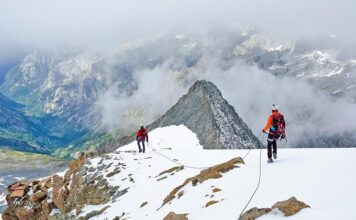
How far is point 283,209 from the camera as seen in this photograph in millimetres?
17031

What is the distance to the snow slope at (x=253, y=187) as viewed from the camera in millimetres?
18234

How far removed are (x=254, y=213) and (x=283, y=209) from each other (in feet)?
4.33

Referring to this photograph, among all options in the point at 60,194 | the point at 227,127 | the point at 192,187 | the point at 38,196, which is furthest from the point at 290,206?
the point at 227,127

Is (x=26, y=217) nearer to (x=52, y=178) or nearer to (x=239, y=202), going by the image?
(x=52, y=178)

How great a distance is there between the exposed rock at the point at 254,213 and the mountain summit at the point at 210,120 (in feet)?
158

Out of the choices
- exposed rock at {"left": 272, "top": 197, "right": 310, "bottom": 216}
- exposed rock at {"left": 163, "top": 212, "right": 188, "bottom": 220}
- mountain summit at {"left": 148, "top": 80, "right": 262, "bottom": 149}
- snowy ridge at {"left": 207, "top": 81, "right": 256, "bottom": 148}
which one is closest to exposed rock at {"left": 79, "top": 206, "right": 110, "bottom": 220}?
exposed rock at {"left": 163, "top": 212, "right": 188, "bottom": 220}

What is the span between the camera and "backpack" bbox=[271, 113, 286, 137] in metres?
27.6

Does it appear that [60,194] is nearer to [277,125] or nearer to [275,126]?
[275,126]

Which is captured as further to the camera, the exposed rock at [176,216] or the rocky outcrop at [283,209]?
the exposed rock at [176,216]

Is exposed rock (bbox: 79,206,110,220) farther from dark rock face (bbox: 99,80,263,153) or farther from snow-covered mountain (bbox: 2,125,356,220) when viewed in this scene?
dark rock face (bbox: 99,80,263,153)

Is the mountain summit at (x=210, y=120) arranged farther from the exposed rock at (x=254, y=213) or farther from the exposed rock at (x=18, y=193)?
the exposed rock at (x=254, y=213)

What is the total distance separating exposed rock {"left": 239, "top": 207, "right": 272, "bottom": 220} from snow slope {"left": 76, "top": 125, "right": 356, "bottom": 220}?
0.37 metres

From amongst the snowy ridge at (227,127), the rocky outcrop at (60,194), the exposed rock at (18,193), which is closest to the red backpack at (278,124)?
the rocky outcrop at (60,194)

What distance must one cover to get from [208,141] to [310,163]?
42212mm
